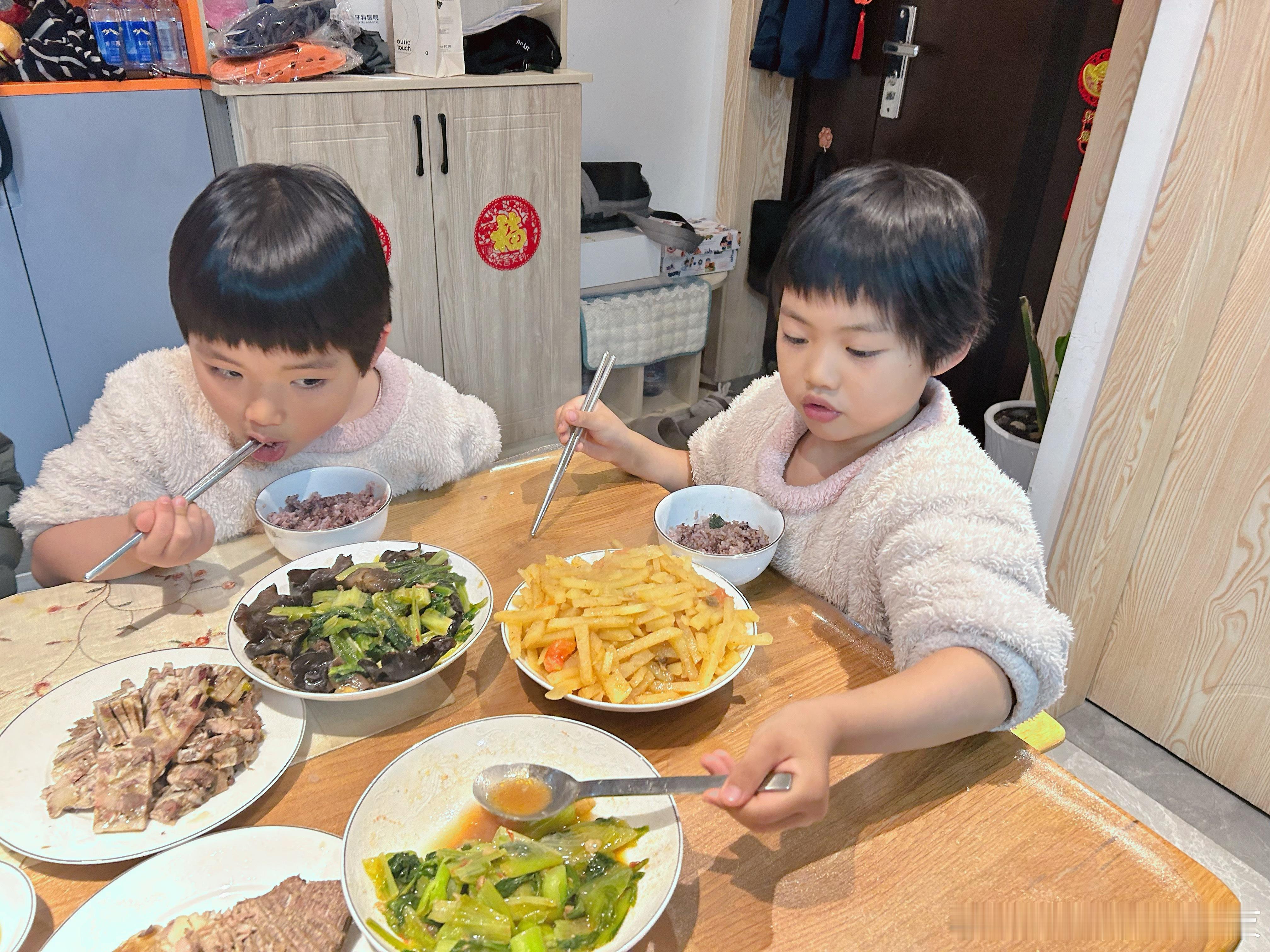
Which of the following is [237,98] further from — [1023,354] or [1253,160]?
[1023,354]

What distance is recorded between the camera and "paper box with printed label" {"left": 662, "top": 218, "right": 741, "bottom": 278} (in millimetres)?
3988

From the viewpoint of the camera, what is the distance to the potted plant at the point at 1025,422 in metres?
2.45

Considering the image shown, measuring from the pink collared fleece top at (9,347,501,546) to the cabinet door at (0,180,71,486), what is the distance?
4.16 feet

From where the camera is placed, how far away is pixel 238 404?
1.21m

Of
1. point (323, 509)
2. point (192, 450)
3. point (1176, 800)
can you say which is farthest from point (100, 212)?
point (1176, 800)

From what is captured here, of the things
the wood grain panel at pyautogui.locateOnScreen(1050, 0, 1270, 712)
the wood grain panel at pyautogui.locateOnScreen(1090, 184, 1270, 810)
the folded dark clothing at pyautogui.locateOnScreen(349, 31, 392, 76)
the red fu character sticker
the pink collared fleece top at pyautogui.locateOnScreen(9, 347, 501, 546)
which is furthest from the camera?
the red fu character sticker

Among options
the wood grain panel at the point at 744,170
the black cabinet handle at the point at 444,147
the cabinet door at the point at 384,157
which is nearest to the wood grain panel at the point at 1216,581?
the cabinet door at the point at 384,157

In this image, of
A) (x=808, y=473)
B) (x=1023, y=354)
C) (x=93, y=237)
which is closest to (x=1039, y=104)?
(x=1023, y=354)

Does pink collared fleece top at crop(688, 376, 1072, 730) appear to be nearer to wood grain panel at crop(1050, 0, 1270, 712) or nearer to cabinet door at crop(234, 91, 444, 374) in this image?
wood grain panel at crop(1050, 0, 1270, 712)

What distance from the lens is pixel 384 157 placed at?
2.84 m

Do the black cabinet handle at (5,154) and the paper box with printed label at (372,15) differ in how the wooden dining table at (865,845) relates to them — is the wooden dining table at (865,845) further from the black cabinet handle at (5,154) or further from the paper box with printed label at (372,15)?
the paper box with printed label at (372,15)

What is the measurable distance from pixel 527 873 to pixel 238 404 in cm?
79

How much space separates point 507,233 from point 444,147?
0.41 metres

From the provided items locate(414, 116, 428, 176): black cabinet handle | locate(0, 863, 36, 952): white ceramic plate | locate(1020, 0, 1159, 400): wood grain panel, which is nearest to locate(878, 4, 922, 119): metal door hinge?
locate(1020, 0, 1159, 400): wood grain panel
